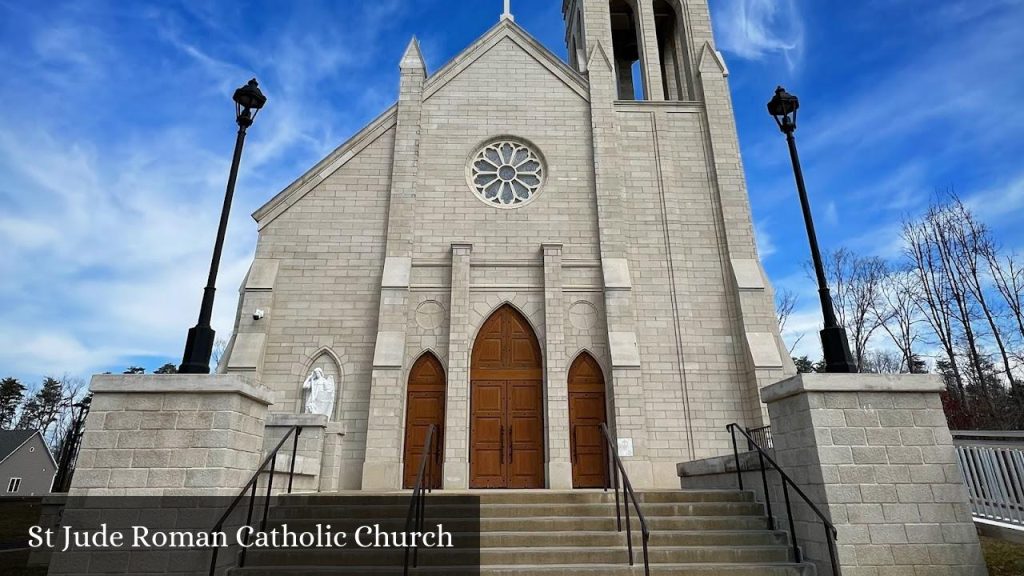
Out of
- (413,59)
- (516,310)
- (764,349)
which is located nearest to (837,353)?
(764,349)

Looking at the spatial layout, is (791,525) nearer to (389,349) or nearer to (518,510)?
(518,510)

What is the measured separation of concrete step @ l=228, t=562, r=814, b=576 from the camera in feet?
19.0

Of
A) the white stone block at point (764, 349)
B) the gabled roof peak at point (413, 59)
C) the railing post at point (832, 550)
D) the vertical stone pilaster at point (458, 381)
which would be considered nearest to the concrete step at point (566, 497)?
Answer: the railing post at point (832, 550)

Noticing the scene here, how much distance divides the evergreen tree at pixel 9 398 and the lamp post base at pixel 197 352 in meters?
56.8

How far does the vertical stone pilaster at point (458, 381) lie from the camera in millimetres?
11742

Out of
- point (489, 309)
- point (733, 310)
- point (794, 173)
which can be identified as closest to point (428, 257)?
point (489, 309)

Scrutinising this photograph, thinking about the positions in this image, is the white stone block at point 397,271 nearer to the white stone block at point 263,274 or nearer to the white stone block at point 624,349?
the white stone block at point 263,274

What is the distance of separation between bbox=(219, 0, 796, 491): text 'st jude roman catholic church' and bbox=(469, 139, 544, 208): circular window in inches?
2.4

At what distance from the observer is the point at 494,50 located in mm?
16375

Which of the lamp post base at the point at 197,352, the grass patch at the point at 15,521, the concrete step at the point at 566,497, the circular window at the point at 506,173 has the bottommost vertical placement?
the grass patch at the point at 15,521

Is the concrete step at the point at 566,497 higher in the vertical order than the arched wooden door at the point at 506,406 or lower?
lower

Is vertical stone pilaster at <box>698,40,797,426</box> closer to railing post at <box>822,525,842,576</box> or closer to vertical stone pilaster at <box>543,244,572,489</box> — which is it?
vertical stone pilaster at <box>543,244,572,489</box>

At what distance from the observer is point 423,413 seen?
495 inches

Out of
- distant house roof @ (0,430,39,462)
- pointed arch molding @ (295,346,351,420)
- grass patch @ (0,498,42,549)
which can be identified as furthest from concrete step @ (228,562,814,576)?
distant house roof @ (0,430,39,462)
